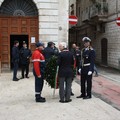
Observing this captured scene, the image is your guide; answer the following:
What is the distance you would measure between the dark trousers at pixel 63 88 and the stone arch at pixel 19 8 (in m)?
9.73

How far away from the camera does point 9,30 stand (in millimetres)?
19641

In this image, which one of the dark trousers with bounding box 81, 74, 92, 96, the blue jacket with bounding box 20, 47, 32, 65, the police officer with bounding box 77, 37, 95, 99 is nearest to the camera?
the police officer with bounding box 77, 37, 95, 99

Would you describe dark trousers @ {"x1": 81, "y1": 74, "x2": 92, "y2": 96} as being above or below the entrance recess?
below

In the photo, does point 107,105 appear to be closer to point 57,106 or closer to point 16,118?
point 57,106

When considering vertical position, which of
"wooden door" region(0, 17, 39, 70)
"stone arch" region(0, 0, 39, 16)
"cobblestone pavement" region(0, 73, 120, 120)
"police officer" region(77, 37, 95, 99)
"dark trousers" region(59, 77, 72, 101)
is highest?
"stone arch" region(0, 0, 39, 16)

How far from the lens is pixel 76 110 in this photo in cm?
923

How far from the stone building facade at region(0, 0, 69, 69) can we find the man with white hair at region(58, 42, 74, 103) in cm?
915

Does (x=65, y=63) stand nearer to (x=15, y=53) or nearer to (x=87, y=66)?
(x=87, y=66)

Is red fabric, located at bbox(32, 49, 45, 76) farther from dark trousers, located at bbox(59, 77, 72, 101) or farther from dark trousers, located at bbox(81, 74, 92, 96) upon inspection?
dark trousers, located at bbox(81, 74, 92, 96)

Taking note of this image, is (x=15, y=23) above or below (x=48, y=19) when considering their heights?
below

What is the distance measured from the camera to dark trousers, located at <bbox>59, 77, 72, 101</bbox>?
1054cm

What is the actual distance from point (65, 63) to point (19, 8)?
10.0 m

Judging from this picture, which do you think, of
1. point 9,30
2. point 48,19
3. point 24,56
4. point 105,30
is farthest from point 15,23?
point 105,30

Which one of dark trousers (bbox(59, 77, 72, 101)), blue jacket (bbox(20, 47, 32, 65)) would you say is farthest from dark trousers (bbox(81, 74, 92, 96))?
blue jacket (bbox(20, 47, 32, 65))
